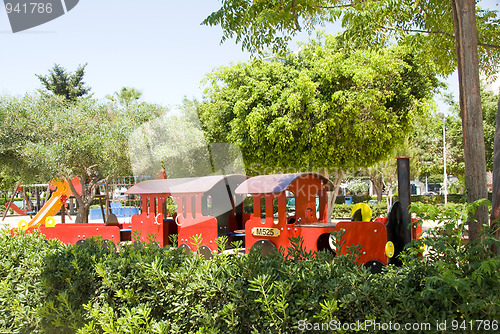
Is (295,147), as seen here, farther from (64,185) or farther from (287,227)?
(64,185)

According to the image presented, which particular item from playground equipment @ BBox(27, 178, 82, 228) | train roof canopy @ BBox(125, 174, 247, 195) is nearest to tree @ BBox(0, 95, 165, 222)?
playground equipment @ BBox(27, 178, 82, 228)

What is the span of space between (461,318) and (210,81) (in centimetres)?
1838

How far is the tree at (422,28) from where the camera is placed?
4.05 metres

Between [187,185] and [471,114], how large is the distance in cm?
869

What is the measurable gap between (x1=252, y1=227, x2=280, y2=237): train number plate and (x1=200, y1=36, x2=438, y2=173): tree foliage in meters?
6.67

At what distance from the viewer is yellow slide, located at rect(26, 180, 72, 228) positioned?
17819mm

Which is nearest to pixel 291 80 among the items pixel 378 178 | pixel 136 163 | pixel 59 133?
pixel 136 163

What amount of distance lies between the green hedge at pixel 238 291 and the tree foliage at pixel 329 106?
462 inches

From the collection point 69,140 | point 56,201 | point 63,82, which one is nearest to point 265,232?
point 69,140

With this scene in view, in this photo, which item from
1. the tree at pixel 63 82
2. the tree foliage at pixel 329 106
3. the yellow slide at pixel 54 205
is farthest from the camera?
the tree at pixel 63 82

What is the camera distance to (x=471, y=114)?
407 centimetres

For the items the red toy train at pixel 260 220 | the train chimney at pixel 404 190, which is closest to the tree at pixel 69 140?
the red toy train at pixel 260 220

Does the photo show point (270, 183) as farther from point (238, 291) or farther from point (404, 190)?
point (238, 291)

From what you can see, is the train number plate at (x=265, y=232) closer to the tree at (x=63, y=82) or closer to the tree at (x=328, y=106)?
the tree at (x=328, y=106)
